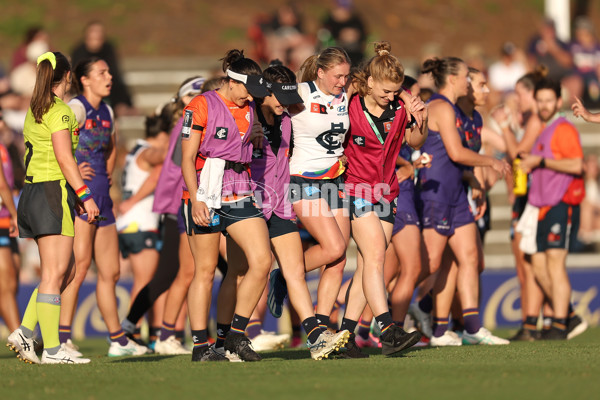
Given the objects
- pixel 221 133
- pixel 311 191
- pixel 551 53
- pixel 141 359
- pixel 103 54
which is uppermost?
pixel 551 53

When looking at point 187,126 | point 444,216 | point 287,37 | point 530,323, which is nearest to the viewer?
point 187,126

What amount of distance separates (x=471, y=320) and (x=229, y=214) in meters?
3.14

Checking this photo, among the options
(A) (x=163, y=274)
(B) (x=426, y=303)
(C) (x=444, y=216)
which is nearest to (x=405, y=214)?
(C) (x=444, y=216)

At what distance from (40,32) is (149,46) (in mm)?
6153

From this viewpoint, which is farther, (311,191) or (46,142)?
(311,191)

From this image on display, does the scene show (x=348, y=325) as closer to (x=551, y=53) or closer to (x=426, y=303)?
(x=426, y=303)

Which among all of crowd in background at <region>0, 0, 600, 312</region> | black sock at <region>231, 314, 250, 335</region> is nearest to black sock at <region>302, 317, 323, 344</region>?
black sock at <region>231, 314, 250, 335</region>

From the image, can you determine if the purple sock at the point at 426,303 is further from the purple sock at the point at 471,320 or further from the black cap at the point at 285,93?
the black cap at the point at 285,93

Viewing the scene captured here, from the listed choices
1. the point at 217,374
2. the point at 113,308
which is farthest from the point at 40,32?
the point at 217,374

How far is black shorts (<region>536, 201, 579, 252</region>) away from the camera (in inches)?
413

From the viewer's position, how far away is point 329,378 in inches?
254

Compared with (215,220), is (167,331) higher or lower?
lower

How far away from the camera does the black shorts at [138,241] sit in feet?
34.6

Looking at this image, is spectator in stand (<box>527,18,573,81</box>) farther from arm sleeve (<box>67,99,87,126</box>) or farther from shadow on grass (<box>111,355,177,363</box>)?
shadow on grass (<box>111,355,177,363</box>)
